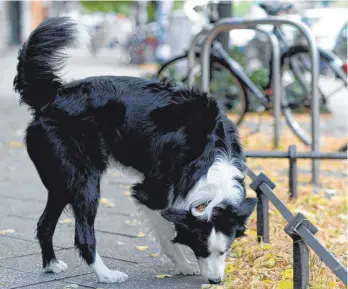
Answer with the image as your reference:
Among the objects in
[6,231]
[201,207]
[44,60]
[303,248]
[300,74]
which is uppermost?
[44,60]

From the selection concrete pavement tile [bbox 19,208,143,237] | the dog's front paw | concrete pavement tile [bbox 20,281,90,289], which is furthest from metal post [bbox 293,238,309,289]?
concrete pavement tile [bbox 19,208,143,237]

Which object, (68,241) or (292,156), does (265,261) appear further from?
(292,156)

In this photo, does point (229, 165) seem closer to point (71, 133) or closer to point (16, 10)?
point (71, 133)

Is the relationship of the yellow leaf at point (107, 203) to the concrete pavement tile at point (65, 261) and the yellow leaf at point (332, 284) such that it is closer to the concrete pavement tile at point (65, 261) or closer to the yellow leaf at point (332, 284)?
the concrete pavement tile at point (65, 261)

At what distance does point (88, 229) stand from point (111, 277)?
0.30 m

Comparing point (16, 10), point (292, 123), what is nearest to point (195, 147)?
point (292, 123)

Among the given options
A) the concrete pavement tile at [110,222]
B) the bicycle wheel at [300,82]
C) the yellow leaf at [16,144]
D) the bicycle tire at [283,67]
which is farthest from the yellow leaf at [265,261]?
the yellow leaf at [16,144]

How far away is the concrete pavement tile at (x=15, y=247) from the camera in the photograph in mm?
Answer: 4953

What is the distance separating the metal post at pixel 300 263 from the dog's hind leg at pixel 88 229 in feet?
3.50

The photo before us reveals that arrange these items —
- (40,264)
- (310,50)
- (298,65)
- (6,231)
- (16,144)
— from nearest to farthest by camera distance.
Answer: (40,264) → (6,231) → (310,50) → (16,144) → (298,65)

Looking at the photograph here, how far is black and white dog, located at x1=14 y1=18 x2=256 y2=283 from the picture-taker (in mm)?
4254

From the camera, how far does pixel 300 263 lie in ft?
12.6

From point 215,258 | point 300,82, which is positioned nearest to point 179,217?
point 215,258

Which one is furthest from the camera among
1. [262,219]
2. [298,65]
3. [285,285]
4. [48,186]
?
[298,65]
